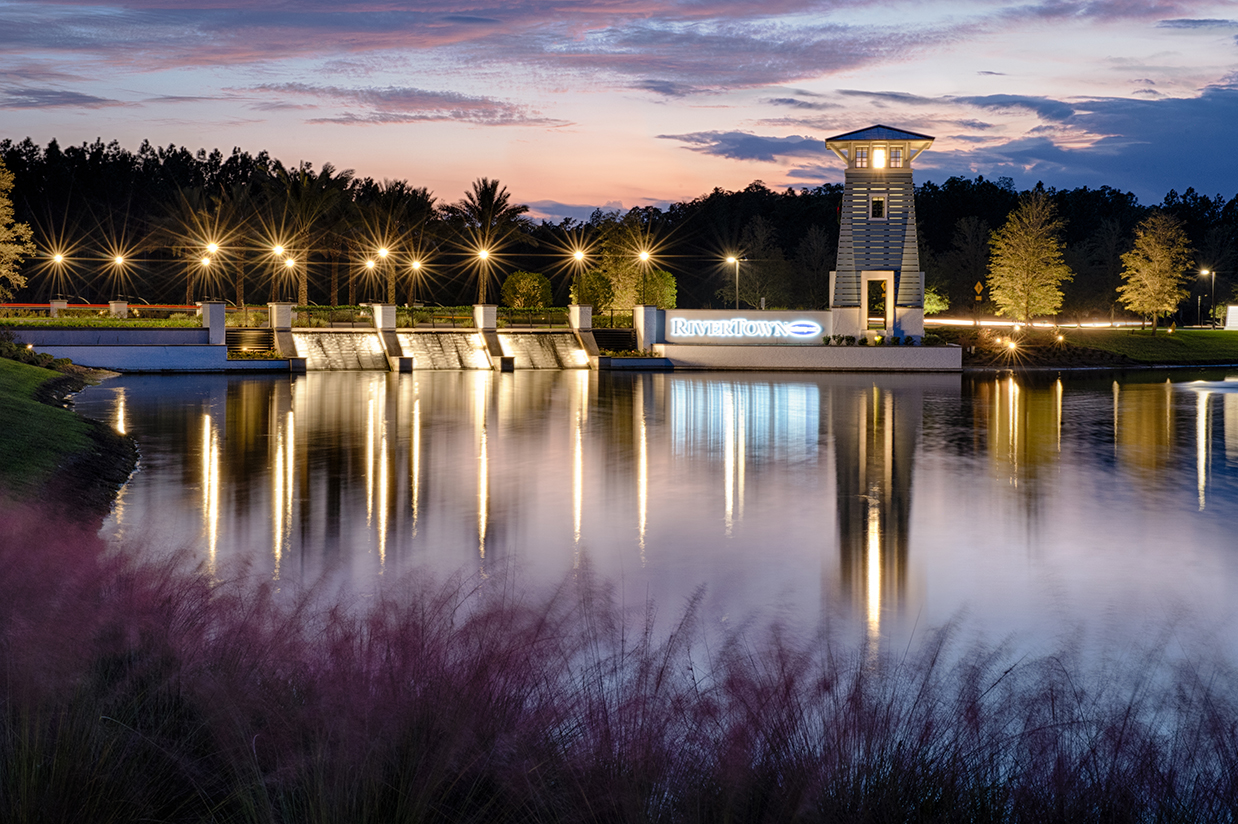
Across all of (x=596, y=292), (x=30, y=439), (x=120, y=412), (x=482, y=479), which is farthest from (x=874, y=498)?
(x=596, y=292)

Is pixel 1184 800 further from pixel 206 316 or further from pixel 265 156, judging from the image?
pixel 265 156

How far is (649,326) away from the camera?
5459 cm

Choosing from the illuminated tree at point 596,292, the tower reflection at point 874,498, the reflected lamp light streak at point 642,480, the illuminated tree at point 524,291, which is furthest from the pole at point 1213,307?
the reflected lamp light streak at point 642,480

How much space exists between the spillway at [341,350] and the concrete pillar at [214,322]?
148 inches

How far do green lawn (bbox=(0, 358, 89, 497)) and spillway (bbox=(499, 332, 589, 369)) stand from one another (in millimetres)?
29038

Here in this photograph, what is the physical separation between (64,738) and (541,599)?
575 cm

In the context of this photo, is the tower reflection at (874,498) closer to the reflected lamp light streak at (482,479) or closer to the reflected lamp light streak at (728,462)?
the reflected lamp light streak at (728,462)

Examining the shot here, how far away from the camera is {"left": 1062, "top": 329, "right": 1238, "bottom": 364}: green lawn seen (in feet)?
206

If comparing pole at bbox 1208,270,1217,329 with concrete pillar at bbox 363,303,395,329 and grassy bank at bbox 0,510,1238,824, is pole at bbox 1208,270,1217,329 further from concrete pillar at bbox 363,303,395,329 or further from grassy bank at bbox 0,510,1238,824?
grassy bank at bbox 0,510,1238,824

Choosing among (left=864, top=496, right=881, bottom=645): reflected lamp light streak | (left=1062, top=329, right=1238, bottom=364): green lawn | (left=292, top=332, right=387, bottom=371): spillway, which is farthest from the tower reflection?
(left=1062, top=329, right=1238, bottom=364): green lawn

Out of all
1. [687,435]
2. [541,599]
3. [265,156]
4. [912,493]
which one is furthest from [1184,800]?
[265,156]

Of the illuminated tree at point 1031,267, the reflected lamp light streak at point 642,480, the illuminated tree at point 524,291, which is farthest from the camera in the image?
the illuminated tree at point 524,291

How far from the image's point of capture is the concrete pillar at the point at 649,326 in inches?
2146

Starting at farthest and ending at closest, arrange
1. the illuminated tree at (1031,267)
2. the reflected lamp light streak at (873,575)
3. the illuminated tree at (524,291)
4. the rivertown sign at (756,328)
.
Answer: the illuminated tree at (524,291)
the illuminated tree at (1031,267)
the rivertown sign at (756,328)
the reflected lamp light streak at (873,575)
